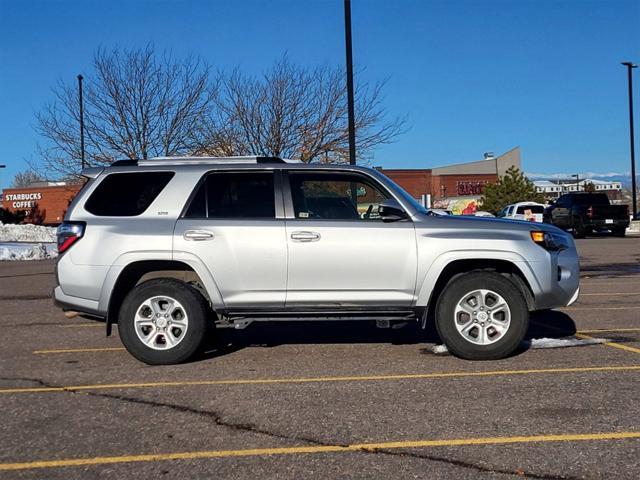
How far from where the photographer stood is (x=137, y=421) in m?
5.02

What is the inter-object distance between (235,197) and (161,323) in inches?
54.1

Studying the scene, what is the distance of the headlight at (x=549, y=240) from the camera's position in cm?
679

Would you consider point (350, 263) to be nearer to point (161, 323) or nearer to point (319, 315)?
point (319, 315)

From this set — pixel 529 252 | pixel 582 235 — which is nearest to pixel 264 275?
pixel 529 252

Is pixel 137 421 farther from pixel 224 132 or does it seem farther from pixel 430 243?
pixel 224 132

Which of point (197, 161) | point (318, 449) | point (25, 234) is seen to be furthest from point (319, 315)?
point (25, 234)

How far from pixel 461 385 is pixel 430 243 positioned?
56.3 inches

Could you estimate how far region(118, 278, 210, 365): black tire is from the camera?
21.9ft

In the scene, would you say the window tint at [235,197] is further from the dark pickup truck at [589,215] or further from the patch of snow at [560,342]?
the dark pickup truck at [589,215]

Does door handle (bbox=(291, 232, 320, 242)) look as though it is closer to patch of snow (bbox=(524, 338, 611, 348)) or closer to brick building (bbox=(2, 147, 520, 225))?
patch of snow (bbox=(524, 338, 611, 348))

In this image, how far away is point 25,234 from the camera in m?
34.3

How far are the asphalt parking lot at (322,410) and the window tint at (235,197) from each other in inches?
56.5

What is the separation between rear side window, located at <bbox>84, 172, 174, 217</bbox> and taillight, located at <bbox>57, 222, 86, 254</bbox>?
0.19 metres

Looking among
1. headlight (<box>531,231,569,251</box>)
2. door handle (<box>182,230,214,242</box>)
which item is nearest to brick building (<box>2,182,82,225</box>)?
door handle (<box>182,230,214,242</box>)
